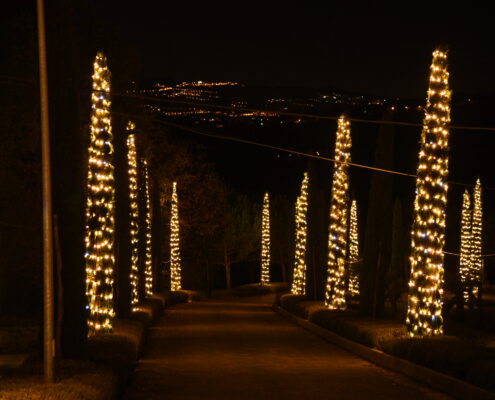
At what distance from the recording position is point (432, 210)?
21250mm

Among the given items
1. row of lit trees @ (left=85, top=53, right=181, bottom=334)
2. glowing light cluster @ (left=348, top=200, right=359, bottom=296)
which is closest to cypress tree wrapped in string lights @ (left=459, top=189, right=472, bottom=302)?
glowing light cluster @ (left=348, top=200, right=359, bottom=296)

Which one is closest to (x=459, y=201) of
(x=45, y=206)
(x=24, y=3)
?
(x=24, y=3)

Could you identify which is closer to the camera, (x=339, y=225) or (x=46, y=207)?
(x=46, y=207)

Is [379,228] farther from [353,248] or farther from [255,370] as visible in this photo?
[353,248]

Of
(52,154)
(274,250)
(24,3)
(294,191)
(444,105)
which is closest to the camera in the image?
(52,154)

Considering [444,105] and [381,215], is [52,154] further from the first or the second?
[381,215]

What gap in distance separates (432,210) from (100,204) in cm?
811

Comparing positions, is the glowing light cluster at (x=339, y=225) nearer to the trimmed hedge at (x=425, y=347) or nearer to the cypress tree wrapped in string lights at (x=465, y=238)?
the trimmed hedge at (x=425, y=347)

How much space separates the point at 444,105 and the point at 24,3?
44.1 feet

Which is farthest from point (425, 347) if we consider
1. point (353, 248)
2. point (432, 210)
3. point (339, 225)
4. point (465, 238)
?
point (465, 238)

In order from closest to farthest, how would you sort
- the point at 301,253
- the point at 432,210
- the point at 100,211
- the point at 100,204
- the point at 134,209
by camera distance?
the point at 432,210, the point at 100,211, the point at 100,204, the point at 134,209, the point at 301,253

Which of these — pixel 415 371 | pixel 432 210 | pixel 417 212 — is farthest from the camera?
pixel 417 212

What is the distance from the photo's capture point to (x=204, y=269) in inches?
2630

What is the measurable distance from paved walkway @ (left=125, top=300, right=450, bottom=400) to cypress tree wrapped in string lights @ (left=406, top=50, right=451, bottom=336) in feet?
6.65
